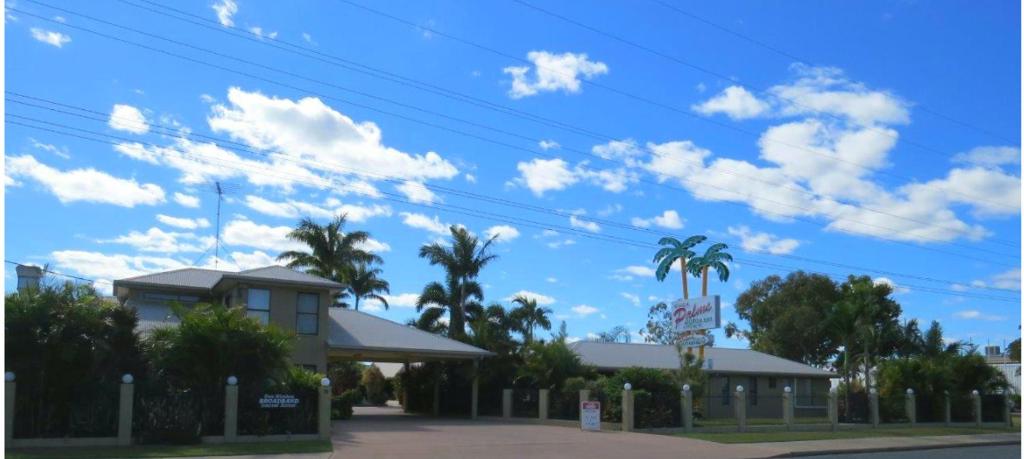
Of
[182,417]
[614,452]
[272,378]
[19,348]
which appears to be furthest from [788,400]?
[19,348]

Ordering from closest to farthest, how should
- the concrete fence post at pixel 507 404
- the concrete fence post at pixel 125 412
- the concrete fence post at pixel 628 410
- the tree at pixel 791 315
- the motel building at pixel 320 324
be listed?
the concrete fence post at pixel 125 412
the concrete fence post at pixel 628 410
the motel building at pixel 320 324
the concrete fence post at pixel 507 404
the tree at pixel 791 315

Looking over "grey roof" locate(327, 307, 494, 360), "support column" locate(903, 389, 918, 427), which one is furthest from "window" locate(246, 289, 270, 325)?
"support column" locate(903, 389, 918, 427)

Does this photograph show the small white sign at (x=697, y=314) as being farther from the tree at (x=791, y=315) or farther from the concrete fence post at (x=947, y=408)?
the tree at (x=791, y=315)

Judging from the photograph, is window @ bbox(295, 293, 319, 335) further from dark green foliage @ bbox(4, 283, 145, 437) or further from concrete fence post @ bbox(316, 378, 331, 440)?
dark green foliage @ bbox(4, 283, 145, 437)

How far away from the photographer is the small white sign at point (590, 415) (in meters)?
29.6

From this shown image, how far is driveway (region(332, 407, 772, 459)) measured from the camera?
21611 mm

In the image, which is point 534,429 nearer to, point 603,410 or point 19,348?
point 603,410

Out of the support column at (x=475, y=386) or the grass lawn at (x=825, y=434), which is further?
the support column at (x=475, y=386)

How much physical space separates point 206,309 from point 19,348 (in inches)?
181

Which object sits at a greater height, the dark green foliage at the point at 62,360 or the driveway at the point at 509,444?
the dark green foliage at the point at 62,360

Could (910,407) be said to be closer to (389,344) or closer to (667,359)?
(667,359)

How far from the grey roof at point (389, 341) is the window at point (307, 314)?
843 mm

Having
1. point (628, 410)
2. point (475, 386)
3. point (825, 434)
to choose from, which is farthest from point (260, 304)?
point (825, 434)

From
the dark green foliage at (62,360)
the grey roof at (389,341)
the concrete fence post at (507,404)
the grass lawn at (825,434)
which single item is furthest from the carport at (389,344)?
the dark green foliage at (62,360)
